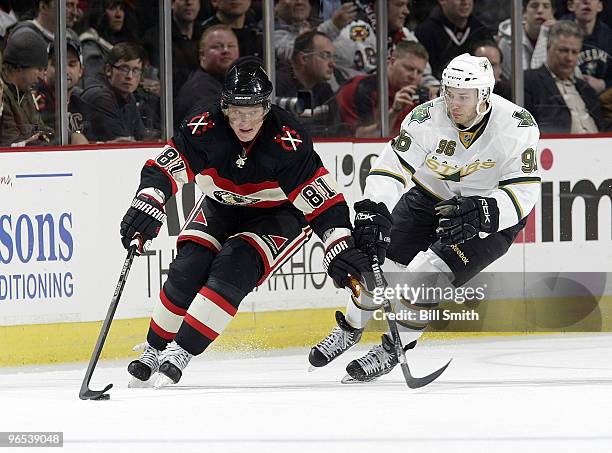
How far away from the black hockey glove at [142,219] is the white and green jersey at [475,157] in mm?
852

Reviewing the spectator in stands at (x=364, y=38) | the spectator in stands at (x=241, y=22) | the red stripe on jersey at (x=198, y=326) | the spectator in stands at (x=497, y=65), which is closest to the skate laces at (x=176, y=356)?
the red stripe on jersey at (x=198, y=326)

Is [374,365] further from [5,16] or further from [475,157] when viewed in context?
[5,16]

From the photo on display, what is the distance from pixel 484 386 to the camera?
5.64 meters

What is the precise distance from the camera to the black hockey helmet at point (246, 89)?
17.5 ft

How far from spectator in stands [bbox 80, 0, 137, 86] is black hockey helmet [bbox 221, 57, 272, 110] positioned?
5.51 ft

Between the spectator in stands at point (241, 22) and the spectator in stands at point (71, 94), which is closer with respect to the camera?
the spectator in stands at point (71, 94)

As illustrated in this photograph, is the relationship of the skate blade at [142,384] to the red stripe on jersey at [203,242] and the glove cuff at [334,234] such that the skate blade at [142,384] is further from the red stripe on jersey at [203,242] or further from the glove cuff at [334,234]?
the glove cuff at [334,234]

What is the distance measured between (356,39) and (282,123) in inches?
91.4

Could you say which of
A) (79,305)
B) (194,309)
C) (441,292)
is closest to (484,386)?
(441,292)

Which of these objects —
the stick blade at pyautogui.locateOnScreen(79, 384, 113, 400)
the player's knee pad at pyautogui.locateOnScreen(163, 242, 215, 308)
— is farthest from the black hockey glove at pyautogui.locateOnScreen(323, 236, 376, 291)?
the stick blade at pyautogui.locateOnScreen(79, 384, 113, 400)

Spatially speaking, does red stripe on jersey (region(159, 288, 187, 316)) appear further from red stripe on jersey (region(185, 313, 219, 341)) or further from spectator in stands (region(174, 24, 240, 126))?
spectator in stands (region(174, 24, 240, 126))

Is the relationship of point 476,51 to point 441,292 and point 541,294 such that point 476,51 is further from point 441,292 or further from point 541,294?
point 441,292

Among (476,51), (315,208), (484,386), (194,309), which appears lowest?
(484,386)

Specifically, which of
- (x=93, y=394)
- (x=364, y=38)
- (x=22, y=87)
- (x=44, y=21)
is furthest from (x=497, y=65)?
(x=93, y=394)
